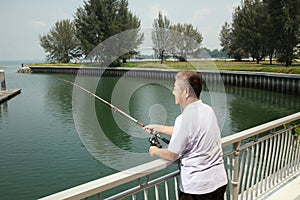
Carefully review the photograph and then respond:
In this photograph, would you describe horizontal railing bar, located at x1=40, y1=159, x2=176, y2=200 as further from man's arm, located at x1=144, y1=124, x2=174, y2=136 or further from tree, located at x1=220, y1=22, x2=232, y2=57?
tree, located at x1=220, y1=22, x2=232, y2=57

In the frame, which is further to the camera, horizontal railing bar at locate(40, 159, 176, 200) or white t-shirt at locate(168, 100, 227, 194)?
white t-shirt at locate(168, 100, 227, 194)

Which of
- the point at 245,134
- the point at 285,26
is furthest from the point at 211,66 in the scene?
the point at 285,26

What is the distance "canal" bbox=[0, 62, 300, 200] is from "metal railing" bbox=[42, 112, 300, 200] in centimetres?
105

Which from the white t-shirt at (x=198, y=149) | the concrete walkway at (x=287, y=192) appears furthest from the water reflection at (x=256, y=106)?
the white t-shirt at (x=198, y=149)

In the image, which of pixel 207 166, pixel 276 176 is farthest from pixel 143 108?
pixel 207 166

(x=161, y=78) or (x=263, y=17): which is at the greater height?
(x=263, y=17)

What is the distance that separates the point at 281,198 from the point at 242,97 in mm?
17878

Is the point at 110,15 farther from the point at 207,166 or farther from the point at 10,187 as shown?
the point at 207,166

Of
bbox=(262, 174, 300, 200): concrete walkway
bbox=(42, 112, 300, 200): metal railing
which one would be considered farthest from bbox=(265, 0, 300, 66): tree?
bbox=(262, 174, 300, 200): concrete walkway

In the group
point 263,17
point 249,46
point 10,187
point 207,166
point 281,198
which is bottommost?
point 10,187

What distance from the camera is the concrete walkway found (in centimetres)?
299

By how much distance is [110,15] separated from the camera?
45750 millimetres

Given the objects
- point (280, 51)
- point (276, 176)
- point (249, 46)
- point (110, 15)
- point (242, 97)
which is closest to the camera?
point (276, 176)

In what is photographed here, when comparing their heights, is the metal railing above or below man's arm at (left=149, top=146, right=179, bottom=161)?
below
